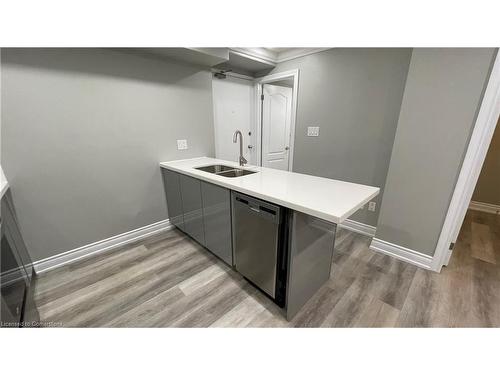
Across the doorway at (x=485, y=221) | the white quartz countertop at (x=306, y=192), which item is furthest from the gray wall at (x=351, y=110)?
the white quartz countertop at (x=306, y=192)

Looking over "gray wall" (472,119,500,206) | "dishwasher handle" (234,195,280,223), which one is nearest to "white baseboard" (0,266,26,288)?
"dishwasher handle" (234,195,280,223)

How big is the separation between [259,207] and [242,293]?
0.75m

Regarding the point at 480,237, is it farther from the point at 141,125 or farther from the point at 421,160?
the point at 141,125

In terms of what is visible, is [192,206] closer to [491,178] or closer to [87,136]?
[87,136]

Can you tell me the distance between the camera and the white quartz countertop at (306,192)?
0.96m

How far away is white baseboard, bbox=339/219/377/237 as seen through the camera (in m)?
2.31

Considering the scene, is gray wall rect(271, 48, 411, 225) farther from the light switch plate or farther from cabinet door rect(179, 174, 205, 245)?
cabinet door rect(179, 174, 205, 245)

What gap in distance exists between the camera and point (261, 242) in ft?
4.32

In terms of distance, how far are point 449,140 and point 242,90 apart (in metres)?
2.69

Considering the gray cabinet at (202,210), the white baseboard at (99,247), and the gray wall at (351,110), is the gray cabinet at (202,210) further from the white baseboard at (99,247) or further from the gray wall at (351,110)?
the gray wall at (351,110)

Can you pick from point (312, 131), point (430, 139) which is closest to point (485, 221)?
point (430, 139)

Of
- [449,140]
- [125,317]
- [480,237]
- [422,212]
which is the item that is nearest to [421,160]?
[449,140]

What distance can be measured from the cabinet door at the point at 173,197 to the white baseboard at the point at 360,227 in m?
1.97

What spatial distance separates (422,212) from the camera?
1.75 meters
